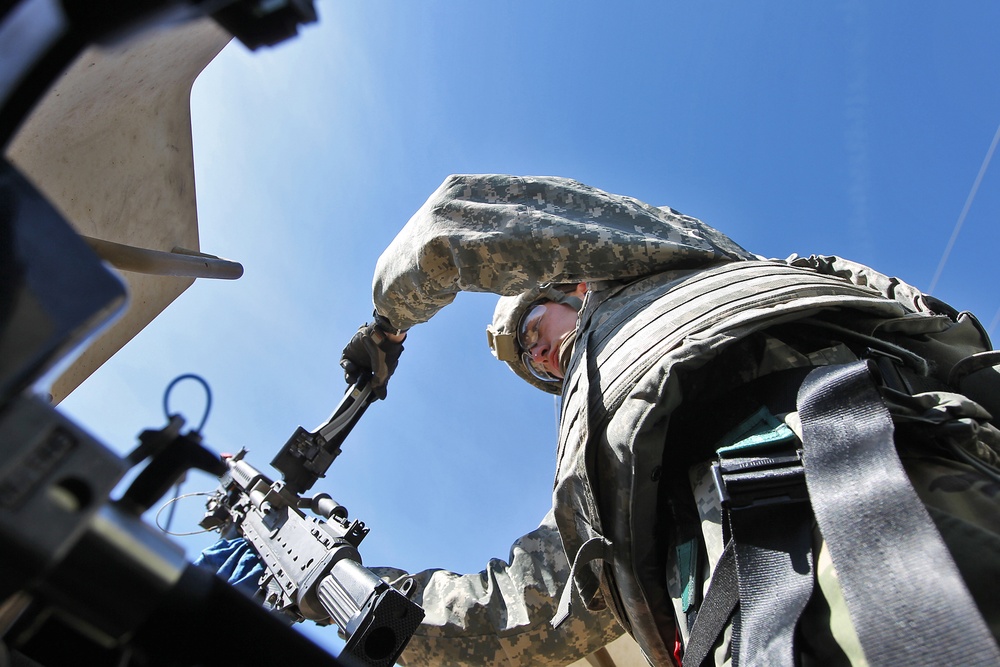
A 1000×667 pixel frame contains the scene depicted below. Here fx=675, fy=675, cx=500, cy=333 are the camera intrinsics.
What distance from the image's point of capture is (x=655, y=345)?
5.72ft

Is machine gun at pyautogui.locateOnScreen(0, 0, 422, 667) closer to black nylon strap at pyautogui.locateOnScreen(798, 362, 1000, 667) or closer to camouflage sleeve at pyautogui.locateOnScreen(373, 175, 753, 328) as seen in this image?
black nylon strap at pyautogui.locateOnScreen(798, 362, 1000, 667)

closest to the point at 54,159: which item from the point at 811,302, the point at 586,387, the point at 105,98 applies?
the point at 105,98

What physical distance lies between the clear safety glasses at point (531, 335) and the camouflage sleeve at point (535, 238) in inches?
26.6

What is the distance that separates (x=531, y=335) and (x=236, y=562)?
221 cm

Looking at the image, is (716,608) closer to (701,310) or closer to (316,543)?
(701,310)

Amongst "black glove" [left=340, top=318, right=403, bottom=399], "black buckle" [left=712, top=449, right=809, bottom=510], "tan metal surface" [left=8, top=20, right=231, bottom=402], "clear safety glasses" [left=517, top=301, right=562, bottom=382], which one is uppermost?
"clear safety glasses" [left=517, top=301, right=562, bottom=382]

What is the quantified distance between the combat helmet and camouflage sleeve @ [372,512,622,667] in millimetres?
917

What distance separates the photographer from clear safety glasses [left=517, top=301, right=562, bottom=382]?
3.30 metres

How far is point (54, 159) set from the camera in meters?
1.04

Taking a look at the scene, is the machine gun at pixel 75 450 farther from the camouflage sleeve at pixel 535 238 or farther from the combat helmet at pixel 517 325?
the combat helmet at pixel 517 325

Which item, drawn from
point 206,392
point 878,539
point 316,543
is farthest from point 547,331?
point 206,392

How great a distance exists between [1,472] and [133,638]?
297 millimetres

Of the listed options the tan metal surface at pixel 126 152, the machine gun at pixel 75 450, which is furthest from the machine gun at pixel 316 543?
the machine gun at pixel 75 450

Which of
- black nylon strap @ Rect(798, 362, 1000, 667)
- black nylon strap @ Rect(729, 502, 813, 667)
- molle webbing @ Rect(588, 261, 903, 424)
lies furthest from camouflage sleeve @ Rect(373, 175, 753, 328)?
black nylon strap @ Rect(729, 502, 813, 667)
